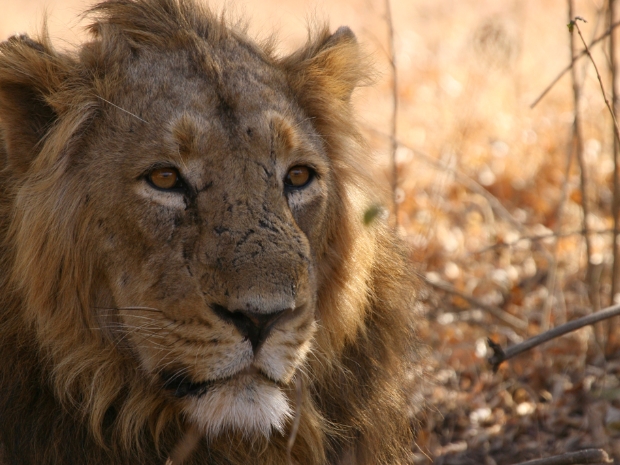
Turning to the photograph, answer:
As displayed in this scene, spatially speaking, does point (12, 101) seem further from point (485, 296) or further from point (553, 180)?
A: point (553, 180)

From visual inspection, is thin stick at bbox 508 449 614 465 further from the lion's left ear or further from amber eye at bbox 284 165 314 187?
the lion's left ear

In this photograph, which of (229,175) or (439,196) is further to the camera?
(439,196)

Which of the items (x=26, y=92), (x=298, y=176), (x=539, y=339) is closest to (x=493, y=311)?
(x=539, y=339)

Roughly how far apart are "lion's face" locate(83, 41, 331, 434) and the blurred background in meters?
0.72

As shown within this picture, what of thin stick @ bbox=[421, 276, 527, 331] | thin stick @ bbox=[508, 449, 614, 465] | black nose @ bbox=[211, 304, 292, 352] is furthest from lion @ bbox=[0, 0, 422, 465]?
thin stick @ bbox=[421, 276, 527, 331]

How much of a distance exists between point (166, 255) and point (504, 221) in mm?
4263

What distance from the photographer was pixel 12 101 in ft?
10.2

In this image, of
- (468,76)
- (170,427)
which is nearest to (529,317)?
(170,427)

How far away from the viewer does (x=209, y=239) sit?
2896mm

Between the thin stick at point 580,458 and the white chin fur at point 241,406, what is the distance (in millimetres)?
1065

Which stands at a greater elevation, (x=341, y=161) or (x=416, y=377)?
(x=341, y=161)

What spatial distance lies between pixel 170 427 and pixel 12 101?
1.39 m

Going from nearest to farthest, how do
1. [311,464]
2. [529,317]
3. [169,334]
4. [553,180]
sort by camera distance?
[169,334], [311,464], [529,317], [553,180]

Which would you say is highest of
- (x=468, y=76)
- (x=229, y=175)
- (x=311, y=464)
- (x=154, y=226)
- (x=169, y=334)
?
(x=468, y=76)
